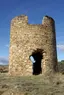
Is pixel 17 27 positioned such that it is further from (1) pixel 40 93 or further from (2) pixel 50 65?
(1) pixel 40 93

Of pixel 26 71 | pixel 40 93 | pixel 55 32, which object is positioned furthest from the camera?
pixel 55 32

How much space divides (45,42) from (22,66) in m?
2.55

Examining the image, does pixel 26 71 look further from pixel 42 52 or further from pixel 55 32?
pixel 55 32

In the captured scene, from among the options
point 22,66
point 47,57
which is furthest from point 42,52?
point 22,66

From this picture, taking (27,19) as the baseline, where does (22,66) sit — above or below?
below

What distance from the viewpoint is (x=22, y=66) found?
16453mm

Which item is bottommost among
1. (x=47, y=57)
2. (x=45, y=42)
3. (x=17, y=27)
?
(x=47, y=57)

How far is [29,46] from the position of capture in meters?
16.6

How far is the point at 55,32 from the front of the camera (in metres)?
18.5

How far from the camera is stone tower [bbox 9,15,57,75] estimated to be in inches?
652

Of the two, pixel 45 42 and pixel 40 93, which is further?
pixel 45 42

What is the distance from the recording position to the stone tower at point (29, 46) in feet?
54.3

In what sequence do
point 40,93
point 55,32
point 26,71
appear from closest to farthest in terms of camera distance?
point 40,93
point 26,71
point 55,32

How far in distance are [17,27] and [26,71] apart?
11.6 feet
